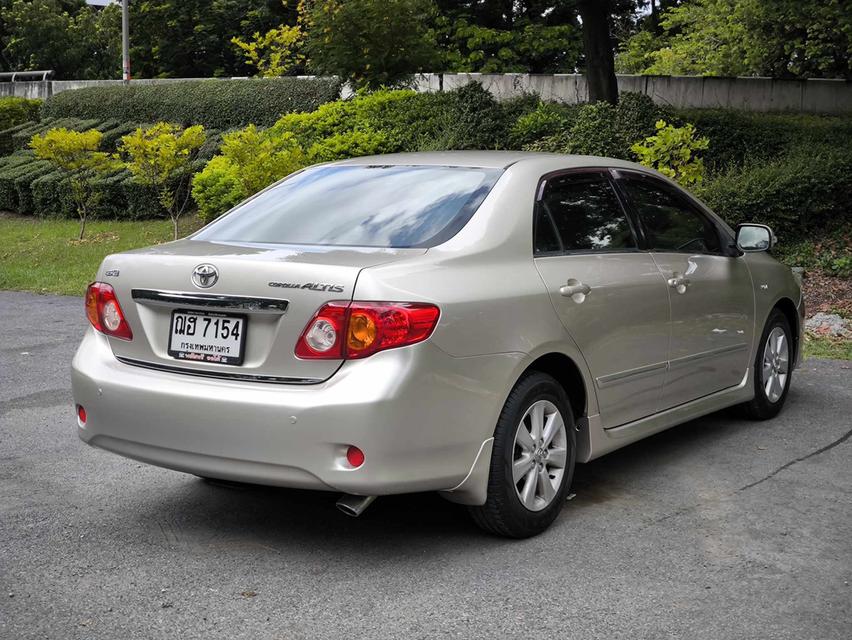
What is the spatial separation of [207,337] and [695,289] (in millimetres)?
2684

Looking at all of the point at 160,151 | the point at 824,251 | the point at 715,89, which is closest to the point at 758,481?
the point at 824,251

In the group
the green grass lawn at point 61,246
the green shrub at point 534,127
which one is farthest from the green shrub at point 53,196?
the green shrub at point 534,127

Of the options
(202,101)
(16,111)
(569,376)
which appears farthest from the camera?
(16,111)

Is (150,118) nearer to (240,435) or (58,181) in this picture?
(58,181)

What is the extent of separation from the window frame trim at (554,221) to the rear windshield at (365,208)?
220 mm

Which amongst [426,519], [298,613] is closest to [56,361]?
[426,519]

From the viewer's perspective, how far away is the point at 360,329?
4.08m

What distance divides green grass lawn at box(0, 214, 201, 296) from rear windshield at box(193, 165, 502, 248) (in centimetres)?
895

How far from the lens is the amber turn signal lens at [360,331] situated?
407 centimetres

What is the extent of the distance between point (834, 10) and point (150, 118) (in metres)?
16.3

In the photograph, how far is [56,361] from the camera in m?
8.87

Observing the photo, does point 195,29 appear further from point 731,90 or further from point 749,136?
point 749,136

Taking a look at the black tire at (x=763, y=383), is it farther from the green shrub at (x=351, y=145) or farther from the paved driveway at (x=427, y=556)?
the green shrub at (x=351, y=145)

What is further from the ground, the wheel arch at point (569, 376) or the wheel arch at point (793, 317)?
the wheel arch at point (569, 376)
